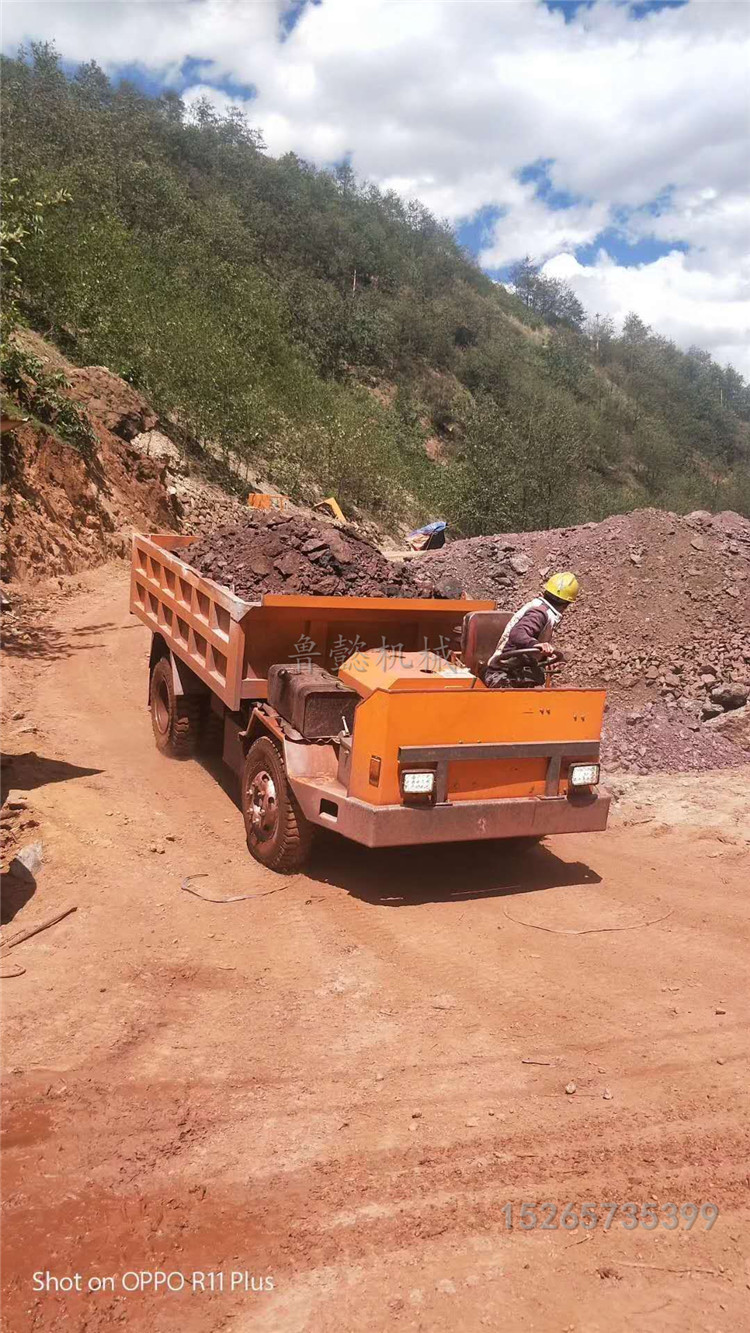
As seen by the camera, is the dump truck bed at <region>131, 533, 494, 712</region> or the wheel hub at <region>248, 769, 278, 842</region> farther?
the dump truck bed at <region>131, 533, 494, 712</region>

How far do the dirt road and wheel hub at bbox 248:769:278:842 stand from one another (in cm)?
22

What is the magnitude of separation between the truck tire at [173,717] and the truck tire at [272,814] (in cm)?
150

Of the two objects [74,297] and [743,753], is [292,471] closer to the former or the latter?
[74,297]

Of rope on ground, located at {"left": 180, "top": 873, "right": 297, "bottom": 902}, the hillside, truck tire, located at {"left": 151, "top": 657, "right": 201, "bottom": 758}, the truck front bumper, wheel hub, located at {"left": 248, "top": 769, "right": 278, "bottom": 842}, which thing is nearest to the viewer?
the truck front bumper

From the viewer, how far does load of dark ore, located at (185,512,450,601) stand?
19.2 ft

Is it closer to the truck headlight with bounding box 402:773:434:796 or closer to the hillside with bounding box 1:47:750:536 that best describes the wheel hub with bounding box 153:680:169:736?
the truck headlight with bounding box 402:773:434:796

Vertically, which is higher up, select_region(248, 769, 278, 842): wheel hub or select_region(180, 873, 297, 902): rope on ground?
select_region(248, 769, 278, 842): wheel hub

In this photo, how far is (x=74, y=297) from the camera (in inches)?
815

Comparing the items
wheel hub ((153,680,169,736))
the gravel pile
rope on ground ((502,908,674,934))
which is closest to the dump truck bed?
wheel hub ((153,680,169,736))

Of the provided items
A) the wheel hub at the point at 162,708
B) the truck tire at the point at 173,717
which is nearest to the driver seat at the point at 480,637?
the truck tire at the point at 173,717

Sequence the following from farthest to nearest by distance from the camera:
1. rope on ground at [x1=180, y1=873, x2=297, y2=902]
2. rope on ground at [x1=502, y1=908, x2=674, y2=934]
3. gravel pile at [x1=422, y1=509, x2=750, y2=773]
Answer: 1. gravel pile at [x1=422, y1=509, x2=750, y2=773]
2. rope on ground at [x1=180, y1=873, x2=297, y2=902]
3. rope on ground at [x1=502, y1=908, x2=674, y2=934]

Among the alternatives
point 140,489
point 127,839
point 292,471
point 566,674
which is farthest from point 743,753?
point 292,471

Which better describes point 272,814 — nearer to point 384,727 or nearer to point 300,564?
point 384,727

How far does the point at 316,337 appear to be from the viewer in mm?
46844
